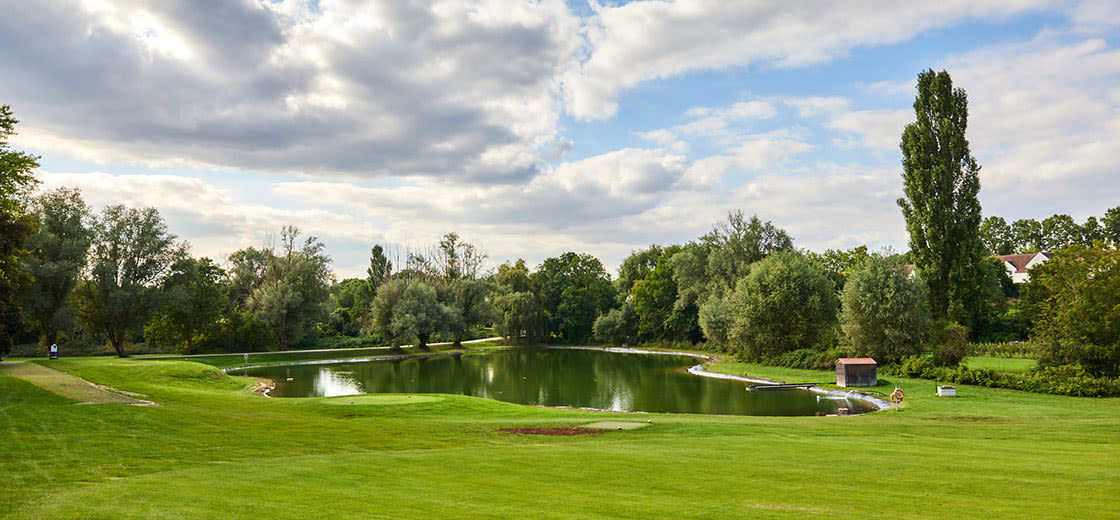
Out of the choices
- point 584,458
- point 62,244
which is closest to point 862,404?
point 584,458

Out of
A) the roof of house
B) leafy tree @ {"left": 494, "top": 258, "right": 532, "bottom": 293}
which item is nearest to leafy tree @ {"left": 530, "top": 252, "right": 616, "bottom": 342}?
leafy tree @ {"left": 494, "top": 258, "right": 532, "bottom": 293}

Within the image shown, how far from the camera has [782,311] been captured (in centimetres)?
4991

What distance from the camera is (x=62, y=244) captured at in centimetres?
4900

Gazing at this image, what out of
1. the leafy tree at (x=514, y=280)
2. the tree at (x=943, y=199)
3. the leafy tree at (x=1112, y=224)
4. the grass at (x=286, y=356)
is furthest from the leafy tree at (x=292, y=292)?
the leafy tree at (x=1112, y=224)

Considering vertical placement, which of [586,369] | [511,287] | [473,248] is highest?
[473,248]

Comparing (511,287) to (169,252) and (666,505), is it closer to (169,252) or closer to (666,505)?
(169,252)

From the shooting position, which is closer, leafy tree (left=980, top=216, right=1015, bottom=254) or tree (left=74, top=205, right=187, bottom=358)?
tree (left=74, top=205, right=187, bottom=358)

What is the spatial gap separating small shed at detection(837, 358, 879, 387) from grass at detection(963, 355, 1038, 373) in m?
6.27

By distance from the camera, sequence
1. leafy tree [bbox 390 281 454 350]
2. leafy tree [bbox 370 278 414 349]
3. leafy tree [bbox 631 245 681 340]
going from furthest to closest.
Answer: leafy tree [bbox 631 245 681 340]
leafy tree [bbox 390 281 454 350]
leafy tree [bbox 370 278 414 349]

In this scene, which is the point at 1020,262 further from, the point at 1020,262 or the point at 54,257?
the point at 54,257

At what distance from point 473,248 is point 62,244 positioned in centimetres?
5185

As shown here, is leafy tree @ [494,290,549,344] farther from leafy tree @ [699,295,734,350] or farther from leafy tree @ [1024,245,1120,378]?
leafy tree @ [1024,245,1120,378]

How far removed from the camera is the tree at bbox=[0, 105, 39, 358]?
22.5 metres

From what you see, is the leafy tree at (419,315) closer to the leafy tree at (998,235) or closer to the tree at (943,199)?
the tree at (943,199)
